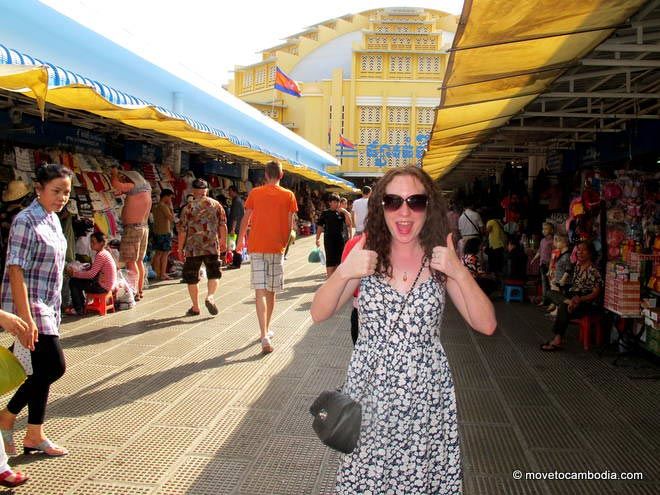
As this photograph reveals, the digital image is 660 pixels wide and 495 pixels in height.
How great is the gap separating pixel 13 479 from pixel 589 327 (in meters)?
5.55

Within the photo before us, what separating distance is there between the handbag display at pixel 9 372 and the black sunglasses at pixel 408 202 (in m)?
1.80

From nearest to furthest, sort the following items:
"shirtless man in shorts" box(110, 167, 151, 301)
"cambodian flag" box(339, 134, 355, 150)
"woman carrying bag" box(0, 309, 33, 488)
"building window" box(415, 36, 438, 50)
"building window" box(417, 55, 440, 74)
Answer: "woman carrying bag" box(0, 309, 33, 488) < "shirtless man in shorts" box(110, 167, 151, 301) < "cambodian flag" box(339, 134, 355, 150) < "building window" box(417, 55, 440, 74) < "building window" box(415, 36, 438, 50)

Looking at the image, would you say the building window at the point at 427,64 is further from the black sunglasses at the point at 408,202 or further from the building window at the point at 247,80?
the black sunglasses at the point at 408,202

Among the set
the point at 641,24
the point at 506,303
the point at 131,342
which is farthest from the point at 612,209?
the point at 131,342

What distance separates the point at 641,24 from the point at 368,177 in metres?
37.8

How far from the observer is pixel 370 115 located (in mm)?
40281

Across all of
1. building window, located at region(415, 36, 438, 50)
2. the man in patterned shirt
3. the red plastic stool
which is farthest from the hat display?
building window, located at region(415, 36, 438, 50)

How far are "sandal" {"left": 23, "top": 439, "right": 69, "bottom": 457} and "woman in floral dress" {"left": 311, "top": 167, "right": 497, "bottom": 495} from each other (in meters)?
2.00

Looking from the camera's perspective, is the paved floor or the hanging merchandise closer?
the paved floor

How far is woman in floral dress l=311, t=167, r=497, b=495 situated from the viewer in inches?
86.0

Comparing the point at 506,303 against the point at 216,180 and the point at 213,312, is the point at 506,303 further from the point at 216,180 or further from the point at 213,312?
the point at 216,180

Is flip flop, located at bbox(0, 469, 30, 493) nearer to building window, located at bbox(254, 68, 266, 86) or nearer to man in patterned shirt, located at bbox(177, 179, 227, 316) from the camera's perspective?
man in patterned shirt, located at bbox(177, 179, 227, 316)

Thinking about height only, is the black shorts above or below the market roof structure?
below

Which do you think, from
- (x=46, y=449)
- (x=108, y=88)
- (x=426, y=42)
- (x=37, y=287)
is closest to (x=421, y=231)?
(x=37, y=287)
